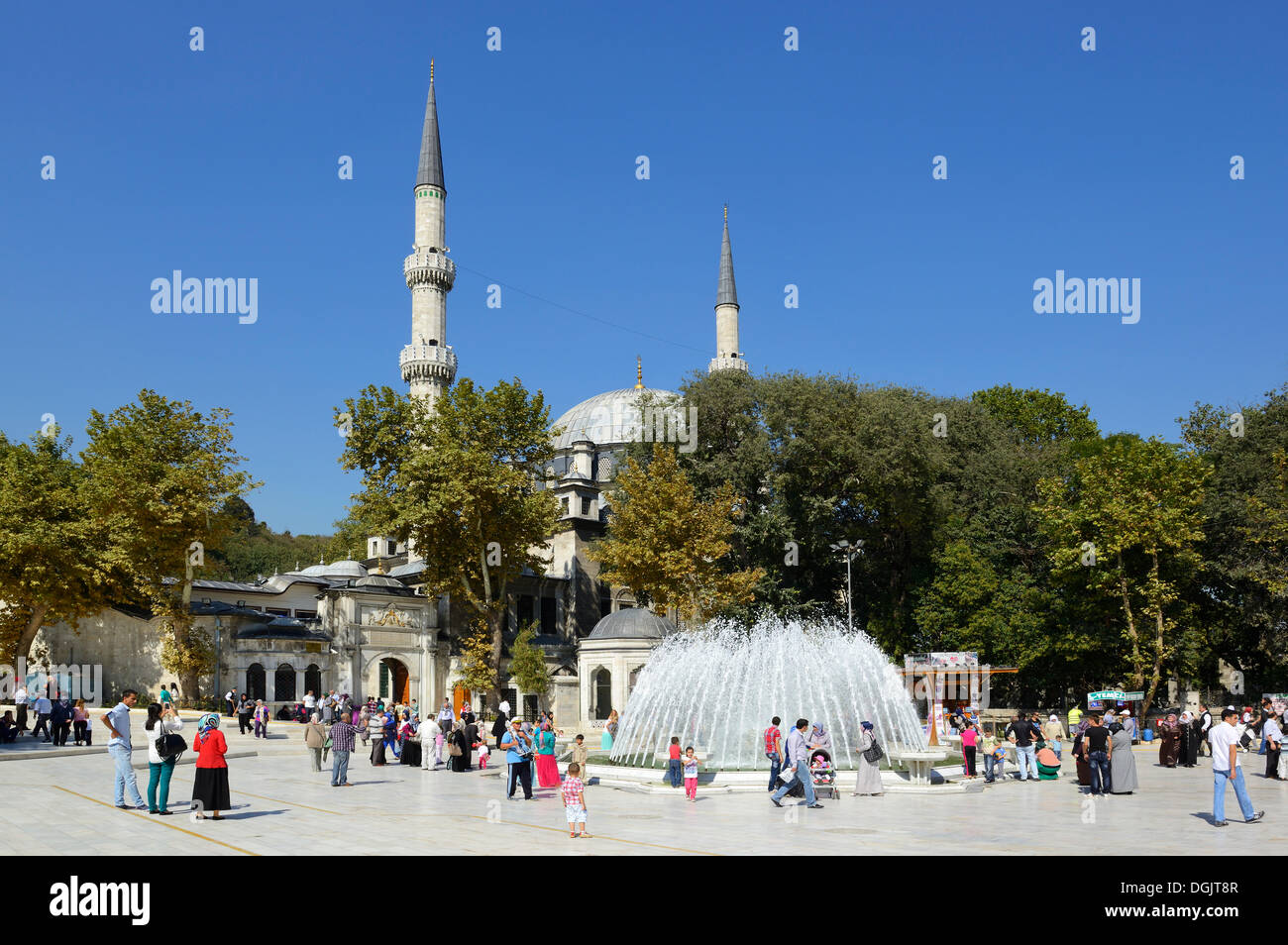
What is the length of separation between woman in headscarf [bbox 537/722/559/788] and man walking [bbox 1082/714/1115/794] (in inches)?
360

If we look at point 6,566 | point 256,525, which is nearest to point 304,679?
point 6,566

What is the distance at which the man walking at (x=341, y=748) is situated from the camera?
18.5m

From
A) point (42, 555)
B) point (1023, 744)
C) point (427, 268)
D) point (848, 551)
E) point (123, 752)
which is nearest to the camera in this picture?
point (123, 752)

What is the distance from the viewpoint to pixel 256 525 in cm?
9762

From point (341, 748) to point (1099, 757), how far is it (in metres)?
12.9

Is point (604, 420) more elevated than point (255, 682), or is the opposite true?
point (604, 420)

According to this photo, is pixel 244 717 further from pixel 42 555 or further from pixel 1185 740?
pixel 1185 740

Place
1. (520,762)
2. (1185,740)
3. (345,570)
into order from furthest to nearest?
(345,570) → (1185,740) → (520,762)

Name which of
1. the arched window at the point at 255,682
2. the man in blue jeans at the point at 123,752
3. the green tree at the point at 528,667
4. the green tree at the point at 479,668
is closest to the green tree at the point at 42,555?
the arched window at the point at 255,682

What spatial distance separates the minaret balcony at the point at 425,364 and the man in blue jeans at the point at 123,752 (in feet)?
129

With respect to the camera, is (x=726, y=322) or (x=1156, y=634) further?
(x=726, y=322)

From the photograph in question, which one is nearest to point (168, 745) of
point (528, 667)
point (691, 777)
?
point (691, 777)

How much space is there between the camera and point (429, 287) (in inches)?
2106

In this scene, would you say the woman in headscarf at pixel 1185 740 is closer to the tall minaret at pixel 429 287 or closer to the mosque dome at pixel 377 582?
the mosque dome at pixel 377 582
